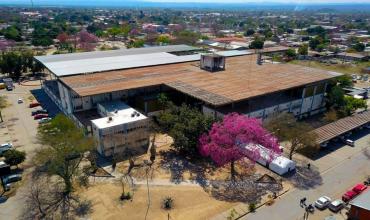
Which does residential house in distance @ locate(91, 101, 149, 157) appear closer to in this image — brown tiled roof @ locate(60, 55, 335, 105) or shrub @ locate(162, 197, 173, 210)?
brown tiled roof @ locate(60, 55, 335, 105)

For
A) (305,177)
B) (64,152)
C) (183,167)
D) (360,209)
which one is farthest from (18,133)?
(360,209)

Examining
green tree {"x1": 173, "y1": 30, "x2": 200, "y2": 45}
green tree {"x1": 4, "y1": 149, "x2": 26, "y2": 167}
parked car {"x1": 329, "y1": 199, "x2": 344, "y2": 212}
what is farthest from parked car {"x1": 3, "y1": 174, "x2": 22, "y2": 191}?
green tree {"x1": 173, "y1": 30, "x2": 200, "y2": 45}

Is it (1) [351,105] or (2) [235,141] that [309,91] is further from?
(2) [235,141]

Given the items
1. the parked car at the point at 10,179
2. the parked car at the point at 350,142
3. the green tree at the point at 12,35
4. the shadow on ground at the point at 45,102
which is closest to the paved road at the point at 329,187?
the parked car at the point at 350,142

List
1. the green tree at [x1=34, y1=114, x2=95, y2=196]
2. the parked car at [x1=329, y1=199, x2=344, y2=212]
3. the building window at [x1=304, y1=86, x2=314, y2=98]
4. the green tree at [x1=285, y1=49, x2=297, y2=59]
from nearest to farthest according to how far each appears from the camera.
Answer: the parked car at [x1=329, y1=199, x2=344, y2=212] < the green tree at [x1=34, y1=114, x2=95, y2=196] < the building window at [x1=304, y1=86, x2=314, y2=98] < the green tree at [x1=285, y1=49, x2=297, y2=59]

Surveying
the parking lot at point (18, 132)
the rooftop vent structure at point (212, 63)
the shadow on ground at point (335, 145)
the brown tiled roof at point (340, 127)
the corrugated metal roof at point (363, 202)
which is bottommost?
the parking lot at point (18, 132)

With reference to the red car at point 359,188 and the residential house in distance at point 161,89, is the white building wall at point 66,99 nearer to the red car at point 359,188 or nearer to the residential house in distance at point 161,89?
the residential house in distance at point 161,89
